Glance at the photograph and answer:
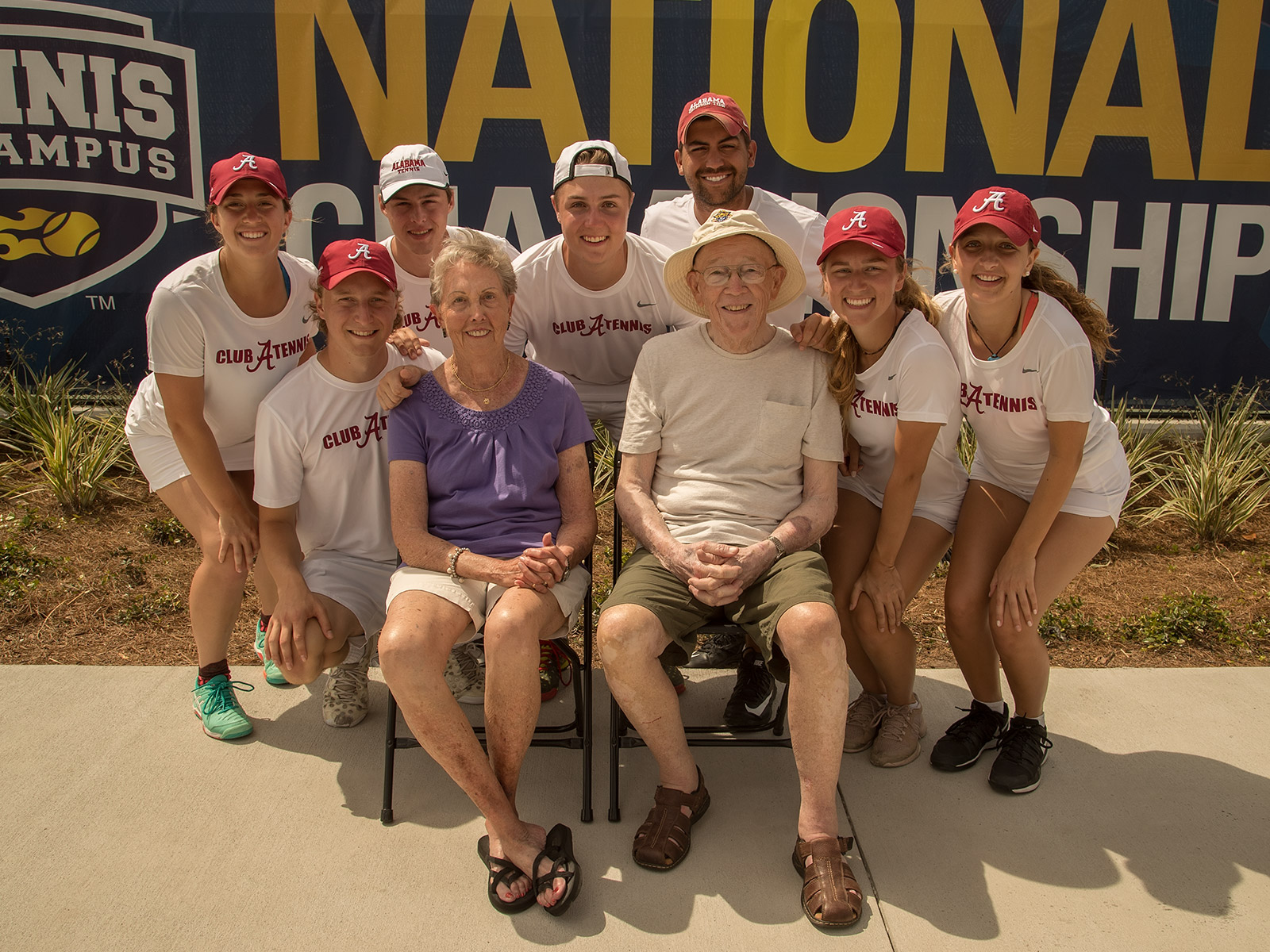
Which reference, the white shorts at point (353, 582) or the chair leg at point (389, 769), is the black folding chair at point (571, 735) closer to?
the chair leg at point (389, 769)

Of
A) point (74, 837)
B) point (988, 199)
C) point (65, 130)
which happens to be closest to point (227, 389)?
point (74, 837)

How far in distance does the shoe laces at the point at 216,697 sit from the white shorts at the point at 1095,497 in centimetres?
264

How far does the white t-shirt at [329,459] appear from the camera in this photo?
2.96 meters

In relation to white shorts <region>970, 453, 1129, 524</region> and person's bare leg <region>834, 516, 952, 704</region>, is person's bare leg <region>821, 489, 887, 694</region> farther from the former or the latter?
white shorts <region>970, 453, 1129, 524</region>

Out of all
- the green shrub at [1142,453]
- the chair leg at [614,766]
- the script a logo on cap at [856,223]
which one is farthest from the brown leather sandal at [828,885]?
the green shrub at [1142,453]

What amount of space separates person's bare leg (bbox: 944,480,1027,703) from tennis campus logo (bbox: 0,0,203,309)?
4.58 meters

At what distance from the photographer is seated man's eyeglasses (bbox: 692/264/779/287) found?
9.48 feet

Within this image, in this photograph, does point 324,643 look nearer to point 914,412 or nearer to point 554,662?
point 554,662

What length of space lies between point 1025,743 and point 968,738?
0.17 meters

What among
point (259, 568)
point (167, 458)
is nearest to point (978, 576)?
point (259, 568)

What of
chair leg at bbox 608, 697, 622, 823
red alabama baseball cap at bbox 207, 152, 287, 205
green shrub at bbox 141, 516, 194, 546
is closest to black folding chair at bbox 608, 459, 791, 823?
chair leg at bbox 608, 697, 622, 823

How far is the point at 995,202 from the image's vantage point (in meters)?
2.76

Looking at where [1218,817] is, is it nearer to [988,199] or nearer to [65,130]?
[988,199]

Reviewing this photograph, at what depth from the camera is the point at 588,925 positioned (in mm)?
2361
